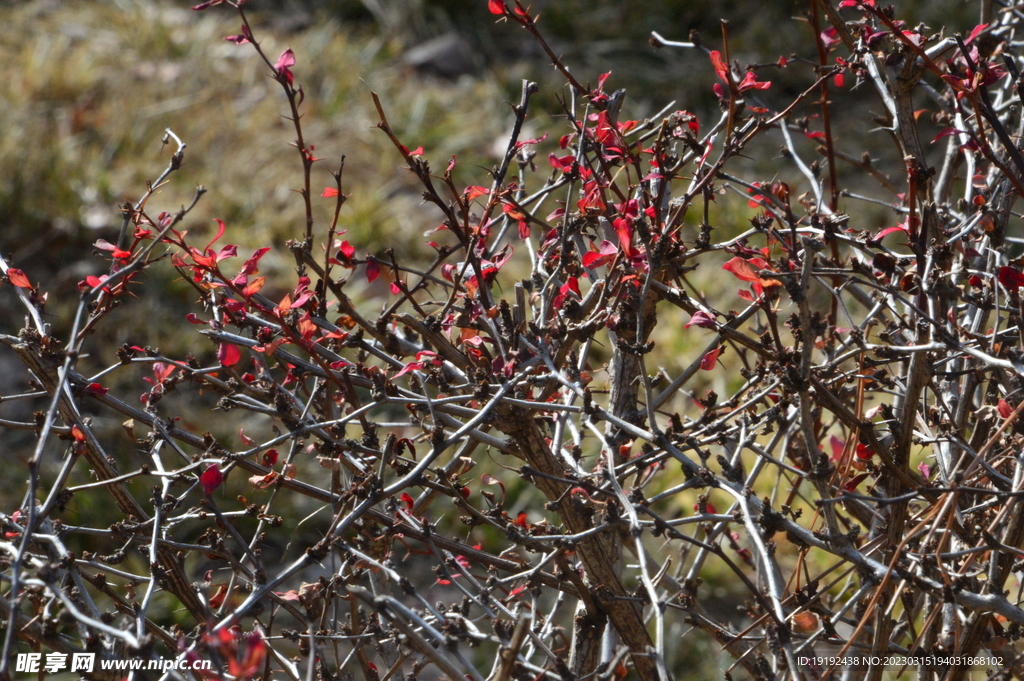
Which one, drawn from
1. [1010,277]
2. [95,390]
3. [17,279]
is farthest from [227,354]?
[1010,277]

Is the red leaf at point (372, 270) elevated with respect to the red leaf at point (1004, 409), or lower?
elevated

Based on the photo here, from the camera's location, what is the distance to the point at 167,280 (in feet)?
12.6

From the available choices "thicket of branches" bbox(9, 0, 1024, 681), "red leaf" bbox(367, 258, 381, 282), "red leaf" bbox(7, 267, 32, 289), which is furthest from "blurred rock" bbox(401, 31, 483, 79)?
"red leaf" bbox(7, 267, 32, 289)

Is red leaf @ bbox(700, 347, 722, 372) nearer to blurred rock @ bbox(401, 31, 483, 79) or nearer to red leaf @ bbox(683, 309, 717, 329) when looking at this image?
red leaf @ bbox(683, 309, 717, 329)

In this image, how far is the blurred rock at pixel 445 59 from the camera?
19.4 feet

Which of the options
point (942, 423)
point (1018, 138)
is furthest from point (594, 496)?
point (1018, 138)

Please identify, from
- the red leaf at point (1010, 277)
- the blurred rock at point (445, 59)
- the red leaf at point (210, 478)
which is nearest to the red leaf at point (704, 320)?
the red leaf at point (1010, 277)

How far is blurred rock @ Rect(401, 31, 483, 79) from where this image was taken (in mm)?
5910

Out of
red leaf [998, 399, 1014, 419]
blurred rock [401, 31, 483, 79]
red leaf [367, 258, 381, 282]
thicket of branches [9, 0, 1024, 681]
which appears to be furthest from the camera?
blurred rock [401, 31, 483, 79]

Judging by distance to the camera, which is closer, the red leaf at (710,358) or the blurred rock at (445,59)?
the red leaf at (710,358)

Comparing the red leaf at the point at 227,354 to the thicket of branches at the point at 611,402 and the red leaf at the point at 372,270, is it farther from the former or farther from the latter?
the red leaf at the point at 372,270

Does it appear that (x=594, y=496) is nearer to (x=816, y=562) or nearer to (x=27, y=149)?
(x=816, y=562)

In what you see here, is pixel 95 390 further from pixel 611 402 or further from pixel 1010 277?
pixel 1010 277

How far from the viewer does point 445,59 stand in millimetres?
5945
